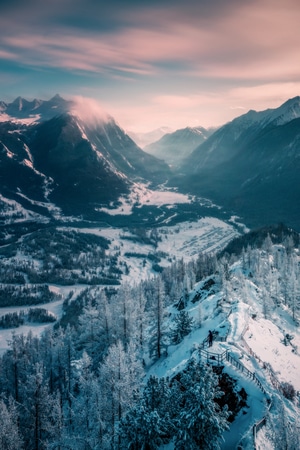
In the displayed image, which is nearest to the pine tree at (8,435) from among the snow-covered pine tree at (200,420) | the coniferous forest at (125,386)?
the coniferous forest at (125,386)

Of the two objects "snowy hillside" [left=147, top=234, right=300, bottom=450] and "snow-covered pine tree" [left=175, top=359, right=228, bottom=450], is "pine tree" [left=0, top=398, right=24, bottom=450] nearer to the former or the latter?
"snowy hillside" [left=147, top=234, right=300, bottom=450]

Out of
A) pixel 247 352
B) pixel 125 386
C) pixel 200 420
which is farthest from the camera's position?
pixel 247 352

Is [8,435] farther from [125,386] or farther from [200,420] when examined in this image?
[200,420]

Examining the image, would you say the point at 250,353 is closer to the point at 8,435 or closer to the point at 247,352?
the point at 247,352

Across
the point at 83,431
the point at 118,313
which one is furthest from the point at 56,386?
the point at 83,431

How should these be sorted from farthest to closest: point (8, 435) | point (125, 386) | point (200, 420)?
point (8, 435) → point (125, 386) → point (200, 420)

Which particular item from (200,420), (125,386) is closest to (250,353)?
(125,386)

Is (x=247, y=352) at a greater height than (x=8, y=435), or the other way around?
(x=247, y=352)

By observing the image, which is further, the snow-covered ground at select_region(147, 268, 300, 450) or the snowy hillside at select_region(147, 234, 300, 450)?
the snow-covered ground at select_region(147, 268, 300, 450)

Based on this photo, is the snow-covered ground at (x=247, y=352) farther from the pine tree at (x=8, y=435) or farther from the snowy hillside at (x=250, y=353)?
the pine tree at (x=8, y=435)

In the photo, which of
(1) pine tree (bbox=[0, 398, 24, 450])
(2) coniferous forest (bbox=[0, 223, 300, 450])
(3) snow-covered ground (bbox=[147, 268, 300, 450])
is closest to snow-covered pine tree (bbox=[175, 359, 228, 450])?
(2) coniferous forest (bbox=[0, 223, 300, 450])

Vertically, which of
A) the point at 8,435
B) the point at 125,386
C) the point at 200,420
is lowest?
the point at 8,435

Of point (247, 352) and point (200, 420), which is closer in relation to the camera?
point (200, 420)
